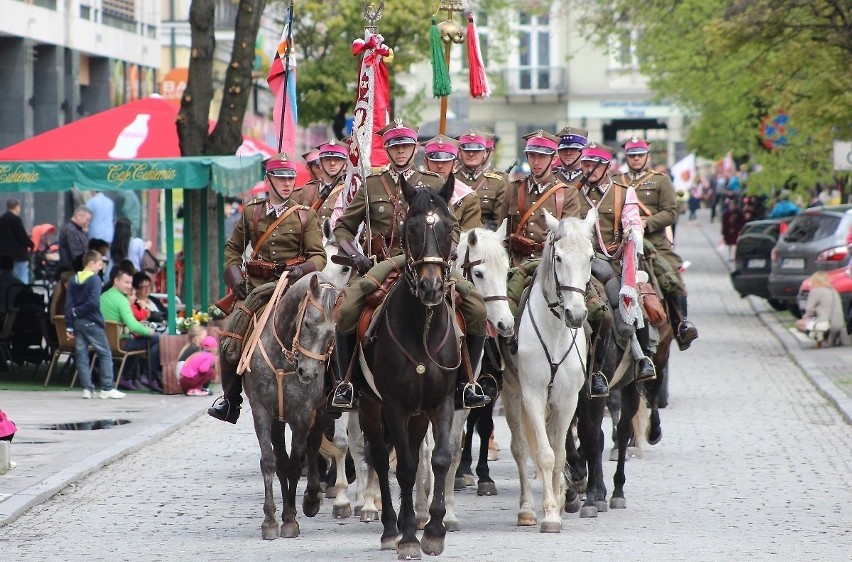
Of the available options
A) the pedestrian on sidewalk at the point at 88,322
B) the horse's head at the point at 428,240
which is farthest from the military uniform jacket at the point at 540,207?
the pedestrian on sidewalk at the point at 88,322

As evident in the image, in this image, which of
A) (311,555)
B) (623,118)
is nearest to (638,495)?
(311,555)

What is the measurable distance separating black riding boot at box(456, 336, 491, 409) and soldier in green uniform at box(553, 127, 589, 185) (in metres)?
2.85

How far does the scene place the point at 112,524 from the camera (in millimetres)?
12055

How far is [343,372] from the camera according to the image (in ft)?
36.7

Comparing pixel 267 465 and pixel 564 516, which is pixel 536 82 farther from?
pixel 267 465

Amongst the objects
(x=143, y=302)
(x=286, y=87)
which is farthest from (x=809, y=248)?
(x=286, y=87)

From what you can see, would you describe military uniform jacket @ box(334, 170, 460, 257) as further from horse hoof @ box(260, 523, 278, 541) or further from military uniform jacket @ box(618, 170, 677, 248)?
military uniform jacket @ box(618, 170, 677, 248)

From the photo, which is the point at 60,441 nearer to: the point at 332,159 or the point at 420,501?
the point at 332,159

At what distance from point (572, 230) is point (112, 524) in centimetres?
373

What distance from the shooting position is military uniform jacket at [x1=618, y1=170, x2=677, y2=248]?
54.1ft

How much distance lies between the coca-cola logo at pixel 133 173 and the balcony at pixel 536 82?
2772 inches

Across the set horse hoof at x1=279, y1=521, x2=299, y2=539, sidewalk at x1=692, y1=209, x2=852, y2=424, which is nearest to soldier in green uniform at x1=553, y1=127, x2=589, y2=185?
horse hoof at x1=279, y1=521, x2=299, y2=539

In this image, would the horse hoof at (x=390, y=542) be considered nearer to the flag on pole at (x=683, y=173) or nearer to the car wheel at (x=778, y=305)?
the car wheel at (x=778, y=305)

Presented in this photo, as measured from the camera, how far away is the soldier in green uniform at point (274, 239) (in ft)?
41.4
